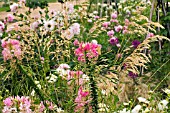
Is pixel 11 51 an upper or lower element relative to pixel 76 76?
upper

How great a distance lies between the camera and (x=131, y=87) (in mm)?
4387

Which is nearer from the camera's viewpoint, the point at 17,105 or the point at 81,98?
the point at 17,105

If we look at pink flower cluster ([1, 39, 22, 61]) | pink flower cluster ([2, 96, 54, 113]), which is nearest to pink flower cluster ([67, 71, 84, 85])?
pink flower cluster ([1, 39, 22, 61])

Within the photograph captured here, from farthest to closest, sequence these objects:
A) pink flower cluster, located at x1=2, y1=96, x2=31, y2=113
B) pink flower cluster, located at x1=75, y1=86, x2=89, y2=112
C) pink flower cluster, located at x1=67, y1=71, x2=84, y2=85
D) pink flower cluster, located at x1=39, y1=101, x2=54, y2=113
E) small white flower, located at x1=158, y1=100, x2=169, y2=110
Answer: pink flower cluster, located at x1=67, y1=71, x2=84, y2=85 → pink flower cluster, located at x1=75, y1=86, x2=89, y2=112 → pink flower cluster, located at x1=39, y1=101, x2=54, y2=113 → small white flower, located at x1=158, y1=100, x2=169, y2=110 → pink flower cluster, located at x1=2, y1=96, x2=31, y2=113

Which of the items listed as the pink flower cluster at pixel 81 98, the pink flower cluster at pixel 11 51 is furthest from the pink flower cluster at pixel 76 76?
the pink flower cluster at pixel 11 51

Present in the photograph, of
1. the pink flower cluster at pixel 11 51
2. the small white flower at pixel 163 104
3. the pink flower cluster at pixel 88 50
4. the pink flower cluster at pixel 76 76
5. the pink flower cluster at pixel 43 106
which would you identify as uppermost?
the pink flower cluster at pixel 88 50

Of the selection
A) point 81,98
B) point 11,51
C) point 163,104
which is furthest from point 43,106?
point 163,104

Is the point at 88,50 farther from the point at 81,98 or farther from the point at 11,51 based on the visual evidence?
the point at 11,51

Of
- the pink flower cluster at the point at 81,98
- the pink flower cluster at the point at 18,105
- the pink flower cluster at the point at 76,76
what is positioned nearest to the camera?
the pink flower cluster at the point at 18,105

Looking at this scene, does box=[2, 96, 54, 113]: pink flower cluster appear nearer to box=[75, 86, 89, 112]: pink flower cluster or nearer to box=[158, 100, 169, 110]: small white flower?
box=[75, 86, 89, 112]: pink flower cluster

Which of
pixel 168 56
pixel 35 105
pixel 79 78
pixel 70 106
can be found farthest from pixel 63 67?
pixel 168 56

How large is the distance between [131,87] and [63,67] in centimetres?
143

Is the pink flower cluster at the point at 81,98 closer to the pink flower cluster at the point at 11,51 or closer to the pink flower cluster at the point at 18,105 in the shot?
the pink flower cluster at the point at 18,105

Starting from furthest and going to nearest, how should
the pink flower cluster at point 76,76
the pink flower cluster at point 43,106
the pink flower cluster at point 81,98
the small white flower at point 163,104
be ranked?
the pink flower cluster at point 76,76, the pink flower cluster at point 81,98, the pink flower cluster at point 43,106, the small white flower at point 163,104
